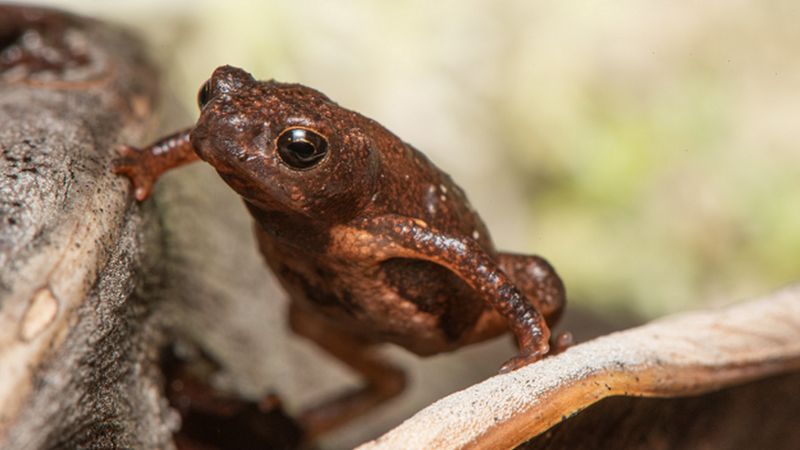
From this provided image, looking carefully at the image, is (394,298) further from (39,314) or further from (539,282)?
(39,314)

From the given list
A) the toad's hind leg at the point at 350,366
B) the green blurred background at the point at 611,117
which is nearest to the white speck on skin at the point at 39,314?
the toad's hind leg at the point at 350,366

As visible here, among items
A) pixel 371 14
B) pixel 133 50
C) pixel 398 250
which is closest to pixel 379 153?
pixel 398 250

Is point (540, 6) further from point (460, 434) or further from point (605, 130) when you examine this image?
point (460, 434)

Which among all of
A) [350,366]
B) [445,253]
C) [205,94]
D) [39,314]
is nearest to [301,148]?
[205,94]

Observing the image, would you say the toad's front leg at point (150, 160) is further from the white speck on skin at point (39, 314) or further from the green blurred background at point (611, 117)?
the green blurred background at point (611, 117)

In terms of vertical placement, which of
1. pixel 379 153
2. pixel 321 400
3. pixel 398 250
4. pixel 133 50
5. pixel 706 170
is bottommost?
pixel 321 400
